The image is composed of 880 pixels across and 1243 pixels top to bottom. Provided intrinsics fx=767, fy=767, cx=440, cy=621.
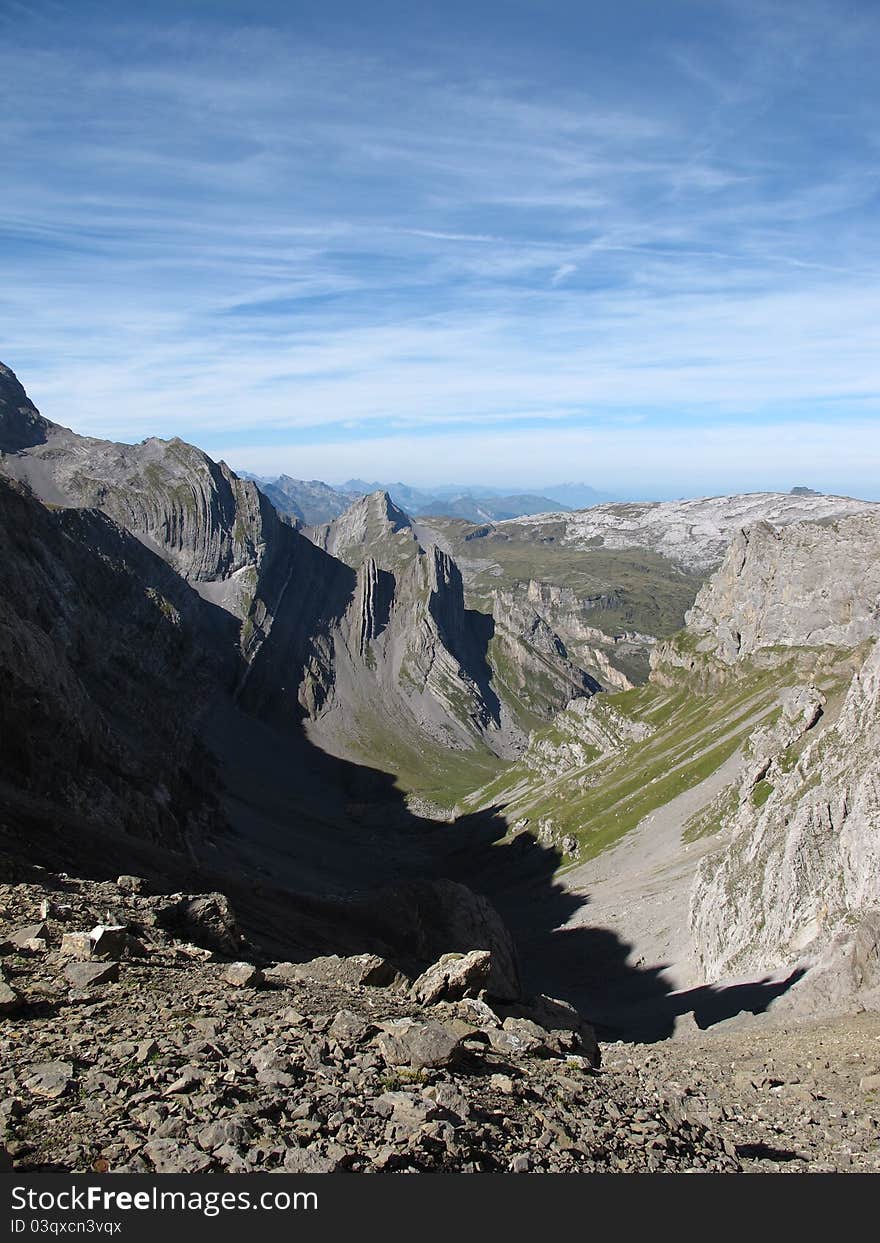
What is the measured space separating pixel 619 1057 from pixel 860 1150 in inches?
404

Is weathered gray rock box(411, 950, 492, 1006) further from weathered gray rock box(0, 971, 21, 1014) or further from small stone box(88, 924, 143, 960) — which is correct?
weathered gray rock box(0, 971, 21, 1014)

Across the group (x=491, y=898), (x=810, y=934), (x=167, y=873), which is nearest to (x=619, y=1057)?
(x=167, y=873)

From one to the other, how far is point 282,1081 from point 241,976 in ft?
24.0

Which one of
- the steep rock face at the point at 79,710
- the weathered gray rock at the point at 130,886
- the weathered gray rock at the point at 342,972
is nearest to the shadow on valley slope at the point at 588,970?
the weathered gray rock at the point at 342,972

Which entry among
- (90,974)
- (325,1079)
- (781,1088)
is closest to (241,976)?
(90,974)

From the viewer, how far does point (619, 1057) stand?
1108 inches

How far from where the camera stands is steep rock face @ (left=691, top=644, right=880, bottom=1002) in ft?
214

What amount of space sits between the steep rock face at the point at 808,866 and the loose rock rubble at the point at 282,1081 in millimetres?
40765

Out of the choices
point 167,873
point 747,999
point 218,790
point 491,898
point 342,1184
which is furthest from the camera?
point 218,790

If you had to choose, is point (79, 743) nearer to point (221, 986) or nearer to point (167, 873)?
point (167, 873)

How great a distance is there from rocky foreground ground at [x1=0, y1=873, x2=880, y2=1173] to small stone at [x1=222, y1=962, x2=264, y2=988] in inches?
2.6

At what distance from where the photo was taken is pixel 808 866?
71688 mm

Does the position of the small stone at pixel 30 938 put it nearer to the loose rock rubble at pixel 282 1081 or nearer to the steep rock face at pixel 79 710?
Answer: the loose rock rubble at pixel 282 1081

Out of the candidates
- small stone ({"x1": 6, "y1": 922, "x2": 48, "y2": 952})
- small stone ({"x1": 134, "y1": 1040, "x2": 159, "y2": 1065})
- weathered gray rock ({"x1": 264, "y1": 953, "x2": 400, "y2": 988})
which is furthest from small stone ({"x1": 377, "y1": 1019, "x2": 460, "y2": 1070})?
small stone ({"x1": 6, "y1": 922, "x2": 48, "y2": 952})
